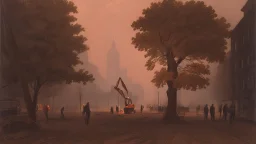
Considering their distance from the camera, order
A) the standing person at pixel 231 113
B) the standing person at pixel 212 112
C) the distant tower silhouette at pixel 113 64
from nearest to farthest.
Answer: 1. the distant tower silhouette at pixel 113 64
2. the standing person at pixel 231 113
3. the standing person at pixel 212 112

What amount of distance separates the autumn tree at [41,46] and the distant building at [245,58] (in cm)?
355

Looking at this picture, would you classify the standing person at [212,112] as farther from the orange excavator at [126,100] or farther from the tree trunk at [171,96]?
the orange excavator at [126,100]

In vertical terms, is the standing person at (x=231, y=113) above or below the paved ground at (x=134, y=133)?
above

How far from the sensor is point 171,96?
852 centimetres

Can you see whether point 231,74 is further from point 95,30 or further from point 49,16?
point 49,16

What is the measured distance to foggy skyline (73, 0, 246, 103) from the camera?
8.02m

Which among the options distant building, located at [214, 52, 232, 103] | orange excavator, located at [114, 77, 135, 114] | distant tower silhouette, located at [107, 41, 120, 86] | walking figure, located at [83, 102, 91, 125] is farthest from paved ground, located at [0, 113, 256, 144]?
distant tower silhouette, located at [107, 41, 120, 86]

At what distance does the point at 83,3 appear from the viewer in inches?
323

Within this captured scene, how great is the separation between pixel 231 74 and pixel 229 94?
0.57 metres

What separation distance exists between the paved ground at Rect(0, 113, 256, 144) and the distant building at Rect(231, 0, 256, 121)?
1.95ft

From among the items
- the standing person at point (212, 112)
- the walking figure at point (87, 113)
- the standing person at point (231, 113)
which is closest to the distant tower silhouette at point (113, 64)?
the walking figure at point (87, 113)

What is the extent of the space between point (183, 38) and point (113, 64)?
95.4 inches

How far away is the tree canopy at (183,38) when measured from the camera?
8.38 metres

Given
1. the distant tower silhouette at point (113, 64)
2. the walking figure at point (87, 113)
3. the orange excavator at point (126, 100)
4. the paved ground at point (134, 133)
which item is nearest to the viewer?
the paved ground at point (134, 133)
